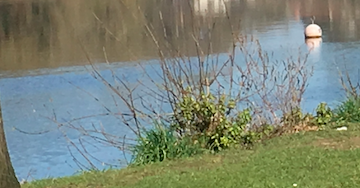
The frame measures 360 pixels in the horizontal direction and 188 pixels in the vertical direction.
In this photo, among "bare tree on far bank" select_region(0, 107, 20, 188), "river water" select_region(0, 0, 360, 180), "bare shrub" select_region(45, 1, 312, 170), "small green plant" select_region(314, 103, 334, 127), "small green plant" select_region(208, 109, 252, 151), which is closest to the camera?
"bare tree on far bank" select_region(0, 107, 20, 188)

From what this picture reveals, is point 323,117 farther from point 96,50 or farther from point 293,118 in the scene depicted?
point 96,50

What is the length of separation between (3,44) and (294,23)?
1292 cm

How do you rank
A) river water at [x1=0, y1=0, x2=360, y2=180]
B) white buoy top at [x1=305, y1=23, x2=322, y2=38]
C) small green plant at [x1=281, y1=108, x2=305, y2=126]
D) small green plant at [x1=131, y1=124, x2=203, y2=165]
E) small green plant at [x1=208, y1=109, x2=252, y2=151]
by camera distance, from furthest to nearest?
white buoy top at [x1=305, y1=23, x2=322, y2=38], river water at [x1=0, y1=0, x2=360, y2=180], small green plant at [x1=281, y1=108, x2=305, y2=126], small green plant at [x1=208, y1=109, x2=252, y2=151], small green plant at [x1=131, y1=124, x2=203, y2=165]

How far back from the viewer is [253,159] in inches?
275

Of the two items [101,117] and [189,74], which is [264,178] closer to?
[189,74]

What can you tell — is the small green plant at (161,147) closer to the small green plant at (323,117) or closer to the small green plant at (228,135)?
the small green plant at (228,135)

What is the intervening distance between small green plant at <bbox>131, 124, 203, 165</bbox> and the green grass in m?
0.47

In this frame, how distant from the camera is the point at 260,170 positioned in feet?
20.7

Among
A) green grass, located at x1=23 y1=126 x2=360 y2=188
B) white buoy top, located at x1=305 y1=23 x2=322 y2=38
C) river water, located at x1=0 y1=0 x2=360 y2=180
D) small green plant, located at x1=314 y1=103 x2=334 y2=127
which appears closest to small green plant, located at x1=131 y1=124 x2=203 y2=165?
green grass, located at x1=23 y1=126 x2=360 y2=188

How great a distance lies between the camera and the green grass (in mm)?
5842

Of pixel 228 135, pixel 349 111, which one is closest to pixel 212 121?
pixel 228 135

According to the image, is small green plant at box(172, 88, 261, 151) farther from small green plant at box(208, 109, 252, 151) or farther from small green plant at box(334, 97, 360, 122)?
small green plant at box(334, 97, 360, 122)

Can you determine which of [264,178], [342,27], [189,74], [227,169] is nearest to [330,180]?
[264,178]

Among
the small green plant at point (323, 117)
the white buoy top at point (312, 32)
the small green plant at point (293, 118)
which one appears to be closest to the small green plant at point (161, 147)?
the small green plant at point (293, 118)
